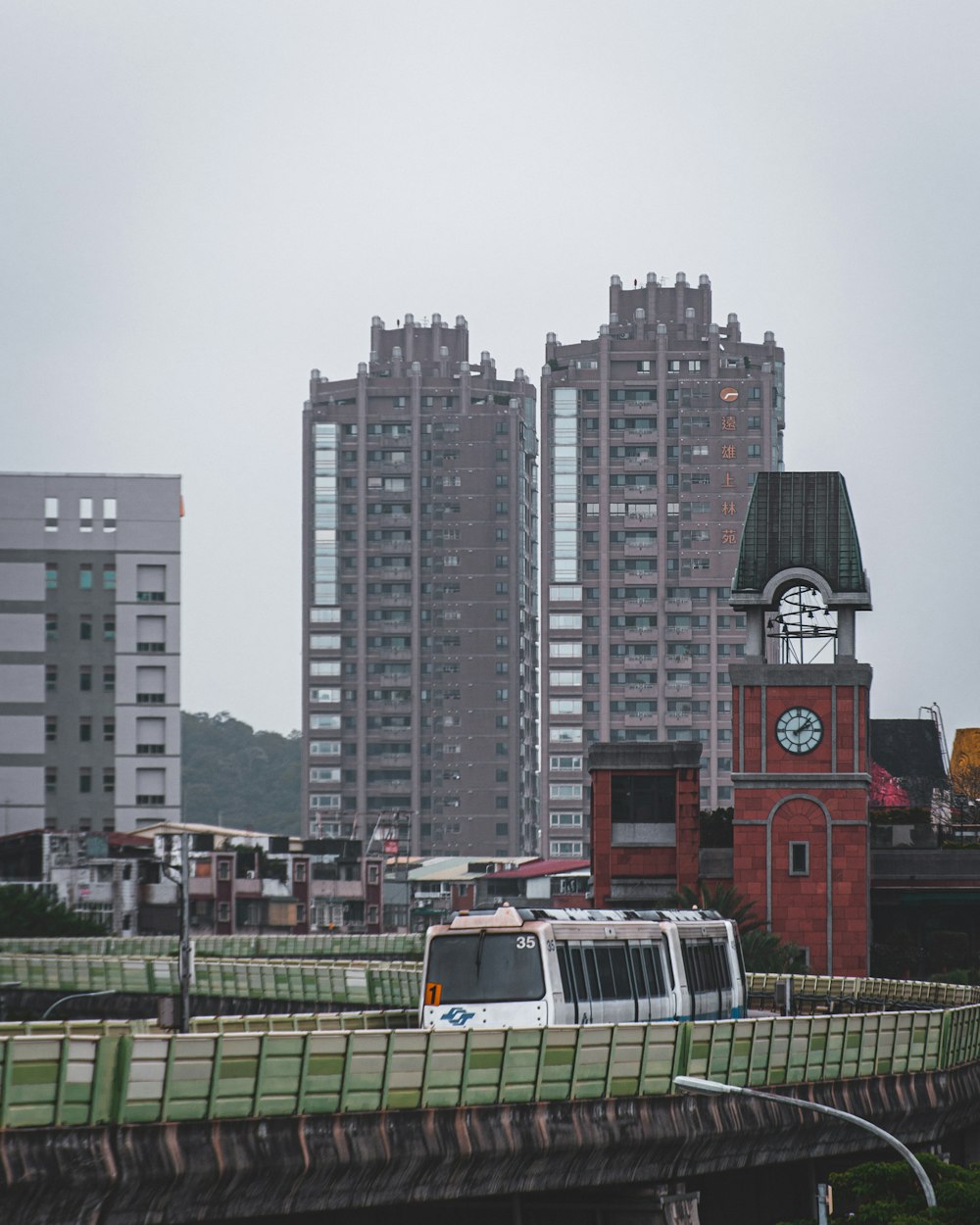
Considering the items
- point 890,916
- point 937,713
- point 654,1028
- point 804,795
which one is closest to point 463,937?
point 654,1028

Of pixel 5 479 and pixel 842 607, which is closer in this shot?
pixel 842 607

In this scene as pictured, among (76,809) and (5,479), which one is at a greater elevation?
(5,479)

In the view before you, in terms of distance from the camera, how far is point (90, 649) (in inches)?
6373

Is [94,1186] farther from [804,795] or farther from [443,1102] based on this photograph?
[804,795]

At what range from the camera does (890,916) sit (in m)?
95.6

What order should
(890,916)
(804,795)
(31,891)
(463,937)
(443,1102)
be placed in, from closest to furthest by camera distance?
1. (443,1102)
2. (463,937)
3. (804,795)
4. (890,916)
5. (31,891)

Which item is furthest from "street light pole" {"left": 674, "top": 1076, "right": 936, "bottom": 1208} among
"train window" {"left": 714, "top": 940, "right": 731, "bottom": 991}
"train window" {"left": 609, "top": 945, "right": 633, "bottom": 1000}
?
"train window" {"left": 714, "top": 940, "right": 731, "bottom": 991}

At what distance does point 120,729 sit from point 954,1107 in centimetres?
11876

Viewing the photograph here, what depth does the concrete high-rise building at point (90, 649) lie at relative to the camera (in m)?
160

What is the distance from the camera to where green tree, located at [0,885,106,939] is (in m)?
116

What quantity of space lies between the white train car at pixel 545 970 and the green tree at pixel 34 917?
7369 cm

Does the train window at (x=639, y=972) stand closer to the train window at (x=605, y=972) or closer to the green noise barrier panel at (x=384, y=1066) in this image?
the train window at (x=605, y=972)

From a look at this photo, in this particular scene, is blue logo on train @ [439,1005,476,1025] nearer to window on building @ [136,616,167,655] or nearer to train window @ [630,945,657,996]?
train window @ [630,945,657,996]

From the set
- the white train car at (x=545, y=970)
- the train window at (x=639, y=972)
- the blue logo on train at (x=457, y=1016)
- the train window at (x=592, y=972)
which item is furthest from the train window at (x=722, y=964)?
the blue logo on train at (x=457, y=1016)
